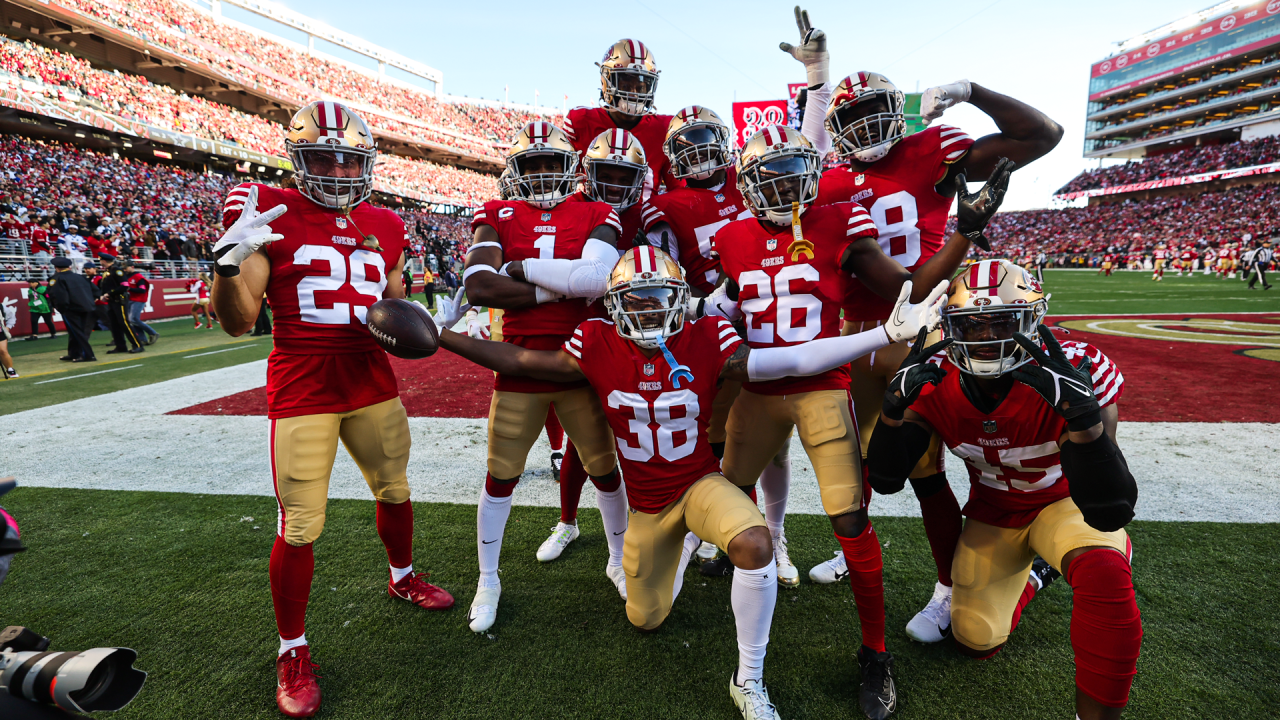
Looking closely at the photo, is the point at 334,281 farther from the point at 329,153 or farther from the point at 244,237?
the point at 329,153

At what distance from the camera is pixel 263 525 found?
4098 millimetres

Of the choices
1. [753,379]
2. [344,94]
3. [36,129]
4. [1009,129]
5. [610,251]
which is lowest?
[753,379]

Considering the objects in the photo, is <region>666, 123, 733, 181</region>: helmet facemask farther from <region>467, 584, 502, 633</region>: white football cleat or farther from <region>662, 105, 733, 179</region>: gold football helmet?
<region>467, 584, 502, 633</region>: white football cleat

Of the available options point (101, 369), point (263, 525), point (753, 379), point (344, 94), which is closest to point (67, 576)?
point (263, 525)

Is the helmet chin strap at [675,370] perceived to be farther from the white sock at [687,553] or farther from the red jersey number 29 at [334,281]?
the red jersey number 29 at [334,281]

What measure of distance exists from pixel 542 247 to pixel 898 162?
204 cm

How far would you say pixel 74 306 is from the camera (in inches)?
412

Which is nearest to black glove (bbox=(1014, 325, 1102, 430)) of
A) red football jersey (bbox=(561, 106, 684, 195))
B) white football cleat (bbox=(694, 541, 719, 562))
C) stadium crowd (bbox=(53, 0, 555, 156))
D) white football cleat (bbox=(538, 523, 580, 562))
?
white football cleat (bbox=(694, 541, 719, 562))

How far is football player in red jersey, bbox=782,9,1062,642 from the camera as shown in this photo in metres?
3.21

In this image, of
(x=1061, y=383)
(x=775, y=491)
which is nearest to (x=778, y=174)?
(x=1061, y=383)

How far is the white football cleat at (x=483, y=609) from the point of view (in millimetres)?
2953

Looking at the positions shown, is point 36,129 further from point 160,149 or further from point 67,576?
point 67,576

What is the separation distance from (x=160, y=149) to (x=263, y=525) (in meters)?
38.1

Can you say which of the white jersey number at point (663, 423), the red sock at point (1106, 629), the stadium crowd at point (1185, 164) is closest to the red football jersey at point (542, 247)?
the white jersey number at point (663, 423)
